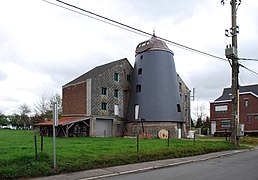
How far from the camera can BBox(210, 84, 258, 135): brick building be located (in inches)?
2355

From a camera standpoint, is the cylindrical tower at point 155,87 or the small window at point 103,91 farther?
the small window at point 103,91

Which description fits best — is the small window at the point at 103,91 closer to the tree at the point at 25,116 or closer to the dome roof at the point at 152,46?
the dome roof at the point at 152,46

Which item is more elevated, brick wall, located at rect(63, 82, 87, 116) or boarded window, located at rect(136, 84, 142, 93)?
boarded window, located at rect(136, 84, 142, 93)

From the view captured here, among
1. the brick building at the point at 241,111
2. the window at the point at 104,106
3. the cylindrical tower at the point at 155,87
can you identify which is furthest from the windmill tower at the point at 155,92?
the brick building at the point at 241,111

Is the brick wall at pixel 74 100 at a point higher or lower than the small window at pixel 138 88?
lower

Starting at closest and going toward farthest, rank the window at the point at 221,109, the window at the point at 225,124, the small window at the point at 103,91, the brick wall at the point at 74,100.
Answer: the brick wall at the point at 74,100
the small window at the point at 103,91
the window at the point at 225,124
the window at the point at 221,109

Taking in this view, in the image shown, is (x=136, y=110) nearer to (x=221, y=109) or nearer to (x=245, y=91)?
(x=221, y=109)

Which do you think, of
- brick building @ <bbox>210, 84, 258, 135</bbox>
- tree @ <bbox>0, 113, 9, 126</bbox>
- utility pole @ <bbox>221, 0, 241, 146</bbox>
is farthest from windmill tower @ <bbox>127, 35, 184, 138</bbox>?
tree @ <bbox>0, 113, 9, 126</bbox>

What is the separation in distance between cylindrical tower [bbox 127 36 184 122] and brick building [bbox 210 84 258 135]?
1534cm

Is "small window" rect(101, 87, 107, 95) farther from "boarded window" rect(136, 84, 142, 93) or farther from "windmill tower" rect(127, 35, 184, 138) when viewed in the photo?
"boarded window" rect(136, 84, 142, 93)

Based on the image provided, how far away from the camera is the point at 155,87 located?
4612 cm

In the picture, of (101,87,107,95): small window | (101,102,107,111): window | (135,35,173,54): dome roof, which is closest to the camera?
(101,102,107,111): window

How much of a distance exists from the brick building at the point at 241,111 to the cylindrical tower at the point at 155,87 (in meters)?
15.3

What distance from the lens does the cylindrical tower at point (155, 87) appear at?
45250 millimetres
